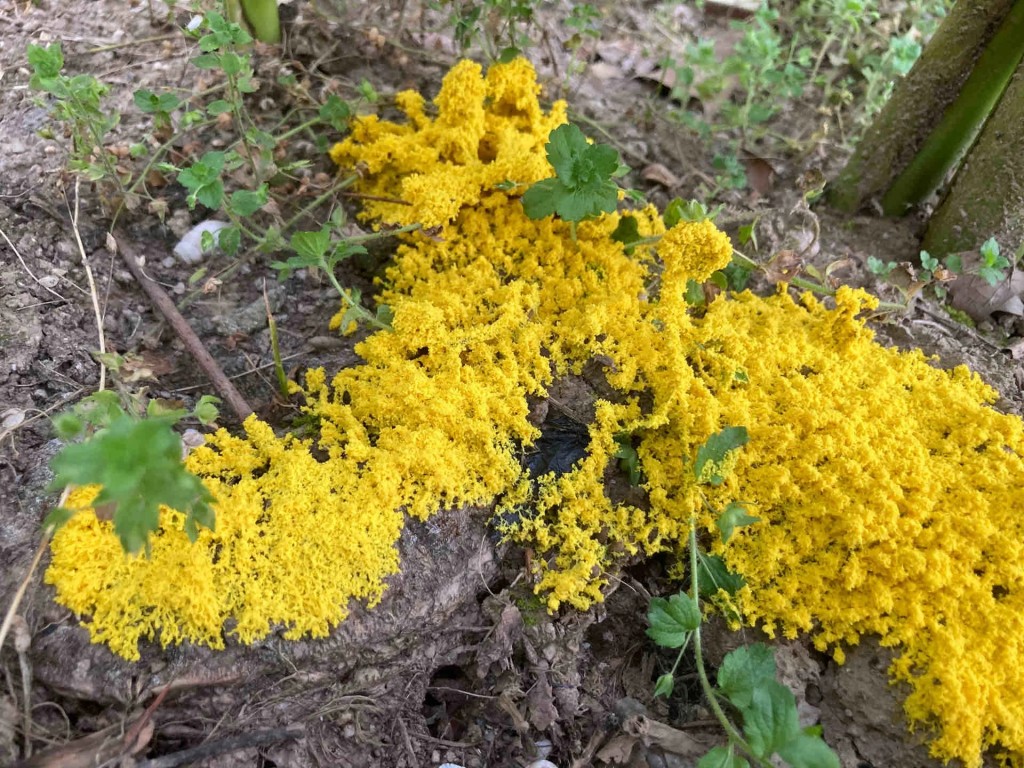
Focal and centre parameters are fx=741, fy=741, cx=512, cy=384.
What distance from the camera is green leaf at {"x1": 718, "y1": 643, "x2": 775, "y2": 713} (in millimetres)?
1437

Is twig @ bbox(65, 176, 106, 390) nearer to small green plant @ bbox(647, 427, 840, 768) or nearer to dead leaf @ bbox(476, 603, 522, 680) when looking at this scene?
dead leaf @ bbox(476, 603, 522, 680)

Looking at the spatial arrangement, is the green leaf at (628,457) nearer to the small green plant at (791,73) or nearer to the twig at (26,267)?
the small green plant at (791,73)

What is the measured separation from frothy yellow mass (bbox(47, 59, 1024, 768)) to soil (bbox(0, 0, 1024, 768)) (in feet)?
0.22

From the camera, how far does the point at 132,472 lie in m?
1.16

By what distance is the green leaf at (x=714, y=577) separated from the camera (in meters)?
1.58

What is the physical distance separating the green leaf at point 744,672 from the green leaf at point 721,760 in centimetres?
Answer: 9

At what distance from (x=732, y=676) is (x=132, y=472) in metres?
1.16

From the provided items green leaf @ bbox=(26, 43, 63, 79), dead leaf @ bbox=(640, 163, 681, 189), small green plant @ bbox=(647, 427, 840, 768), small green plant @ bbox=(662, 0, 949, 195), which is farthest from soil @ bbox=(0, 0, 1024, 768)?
small green plant @ bbox=(662, 0, 949, 195)

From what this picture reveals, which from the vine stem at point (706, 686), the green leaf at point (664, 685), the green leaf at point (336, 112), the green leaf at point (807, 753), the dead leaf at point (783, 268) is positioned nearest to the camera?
the green leaf at point (807, 753)

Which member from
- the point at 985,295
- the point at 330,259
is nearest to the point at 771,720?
the point at 330,259

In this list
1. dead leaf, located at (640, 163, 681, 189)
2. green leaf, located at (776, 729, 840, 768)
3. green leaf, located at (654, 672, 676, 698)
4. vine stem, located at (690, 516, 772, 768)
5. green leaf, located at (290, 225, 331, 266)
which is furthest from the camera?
dead leaf, located at (640, 163, 681, 189)

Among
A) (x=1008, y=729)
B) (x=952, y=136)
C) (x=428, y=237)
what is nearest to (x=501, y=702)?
(x=1008, y=729)

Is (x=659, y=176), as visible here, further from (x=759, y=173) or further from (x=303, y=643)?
(x=303, y=643)

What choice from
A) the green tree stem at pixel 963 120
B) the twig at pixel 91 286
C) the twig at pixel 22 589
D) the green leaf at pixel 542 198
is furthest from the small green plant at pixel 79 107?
the green tree stem at pixel 963 120
